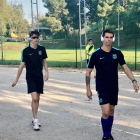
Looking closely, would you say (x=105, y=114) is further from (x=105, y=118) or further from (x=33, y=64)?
(x=33, y=64)

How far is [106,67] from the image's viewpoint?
4180 mm

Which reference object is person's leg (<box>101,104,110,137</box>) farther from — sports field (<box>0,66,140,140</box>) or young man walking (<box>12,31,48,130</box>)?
young man walking (<box>12,31,48,130</box>)

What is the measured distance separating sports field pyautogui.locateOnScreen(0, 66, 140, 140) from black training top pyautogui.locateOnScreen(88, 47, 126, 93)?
1065 mm

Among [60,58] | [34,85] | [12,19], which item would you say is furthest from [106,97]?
[12,19]

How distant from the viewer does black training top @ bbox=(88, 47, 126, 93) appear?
4168 mm

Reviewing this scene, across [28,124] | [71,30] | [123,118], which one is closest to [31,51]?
[28,124]

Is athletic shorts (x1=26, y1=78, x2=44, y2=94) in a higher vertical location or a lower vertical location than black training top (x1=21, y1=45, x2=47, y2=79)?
lower

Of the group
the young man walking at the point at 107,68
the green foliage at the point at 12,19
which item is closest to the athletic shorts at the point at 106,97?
the young man walking at the point at 107,68

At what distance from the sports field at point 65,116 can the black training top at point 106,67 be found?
3.49ft

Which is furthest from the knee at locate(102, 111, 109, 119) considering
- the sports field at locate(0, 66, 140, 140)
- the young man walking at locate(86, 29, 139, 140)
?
the sports field at locate(0, 66, 140, 140)

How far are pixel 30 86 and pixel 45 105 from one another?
2109mm

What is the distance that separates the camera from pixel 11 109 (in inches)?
272

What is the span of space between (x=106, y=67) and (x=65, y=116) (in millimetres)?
2368

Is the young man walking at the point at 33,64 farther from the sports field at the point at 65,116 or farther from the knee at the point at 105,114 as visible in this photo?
the knee at the point at 105,114
